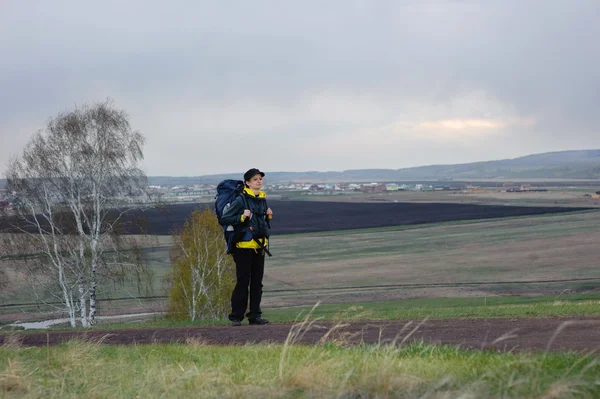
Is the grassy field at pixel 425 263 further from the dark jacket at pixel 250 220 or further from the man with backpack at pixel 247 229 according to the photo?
the dark jacket at pixel 250 220

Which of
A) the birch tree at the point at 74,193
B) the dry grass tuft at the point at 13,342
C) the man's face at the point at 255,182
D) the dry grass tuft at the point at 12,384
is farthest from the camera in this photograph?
the birch tree at the point at 74,193

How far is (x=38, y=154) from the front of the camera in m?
33.1

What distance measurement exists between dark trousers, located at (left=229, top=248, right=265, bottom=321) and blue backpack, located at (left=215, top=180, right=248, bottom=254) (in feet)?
0.62

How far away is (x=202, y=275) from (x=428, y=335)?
2571 cm

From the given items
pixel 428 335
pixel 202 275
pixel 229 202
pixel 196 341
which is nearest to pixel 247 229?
pixel 229 202

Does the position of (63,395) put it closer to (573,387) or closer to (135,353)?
(135,353)

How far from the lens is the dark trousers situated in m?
11.0

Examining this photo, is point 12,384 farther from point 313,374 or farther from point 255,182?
point 255,182

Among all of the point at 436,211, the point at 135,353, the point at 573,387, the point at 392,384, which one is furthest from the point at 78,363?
the point at 436,211

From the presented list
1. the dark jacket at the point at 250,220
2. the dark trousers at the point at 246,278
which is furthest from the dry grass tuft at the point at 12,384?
the dark trousers at the point at 246,278

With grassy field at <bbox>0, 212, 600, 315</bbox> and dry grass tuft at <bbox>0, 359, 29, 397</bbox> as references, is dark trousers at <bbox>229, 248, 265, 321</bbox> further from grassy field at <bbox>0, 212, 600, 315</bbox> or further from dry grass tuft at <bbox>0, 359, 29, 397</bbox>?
grassy field at <bbox>0, 212, 600, 315</bbox>

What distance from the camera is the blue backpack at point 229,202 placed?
10.8 meters

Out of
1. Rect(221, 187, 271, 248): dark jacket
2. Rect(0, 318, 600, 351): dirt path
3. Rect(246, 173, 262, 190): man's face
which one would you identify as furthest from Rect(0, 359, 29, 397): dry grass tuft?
Rect(246, 173, 262, 190): man's face

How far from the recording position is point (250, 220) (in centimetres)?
1081
